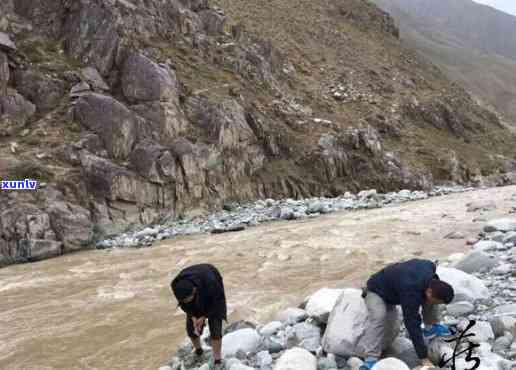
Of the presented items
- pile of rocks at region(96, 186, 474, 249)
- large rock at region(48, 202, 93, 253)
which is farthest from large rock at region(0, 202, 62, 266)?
pile of rocks at region(96, 186, 474, 249)

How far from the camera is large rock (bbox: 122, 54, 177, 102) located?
21875 mm

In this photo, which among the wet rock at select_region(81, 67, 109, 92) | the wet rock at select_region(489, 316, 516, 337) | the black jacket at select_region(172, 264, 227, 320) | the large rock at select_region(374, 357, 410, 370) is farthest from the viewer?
the wet rock at select_region(81, 67, 109, 92)

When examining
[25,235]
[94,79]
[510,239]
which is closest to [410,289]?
[510,239]

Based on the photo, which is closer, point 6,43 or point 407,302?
point 407,302

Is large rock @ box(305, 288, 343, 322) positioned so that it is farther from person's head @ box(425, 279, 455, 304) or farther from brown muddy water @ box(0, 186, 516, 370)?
brown muddy water @ box(0, 186, 516, 370)

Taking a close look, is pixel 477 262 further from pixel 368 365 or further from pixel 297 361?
pixel 297 361

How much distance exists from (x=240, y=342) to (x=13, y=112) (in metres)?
17.4

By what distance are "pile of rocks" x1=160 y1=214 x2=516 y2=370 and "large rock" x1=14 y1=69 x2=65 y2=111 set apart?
1714 cm

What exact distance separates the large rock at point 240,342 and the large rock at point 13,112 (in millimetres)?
16242

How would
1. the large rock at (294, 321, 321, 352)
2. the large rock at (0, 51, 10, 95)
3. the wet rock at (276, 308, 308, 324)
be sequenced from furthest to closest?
the large rock at (0, 51, 10, 95) → the wet rock at (276, 308, 308, 324) → the large rock at (294, 321, 321, 352)

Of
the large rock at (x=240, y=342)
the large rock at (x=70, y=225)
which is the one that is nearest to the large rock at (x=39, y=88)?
the large rock at (x=70, y=225)

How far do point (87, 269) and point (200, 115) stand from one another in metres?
11.9

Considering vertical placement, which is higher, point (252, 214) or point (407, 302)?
point (407, 302)

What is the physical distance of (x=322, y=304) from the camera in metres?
6.50
